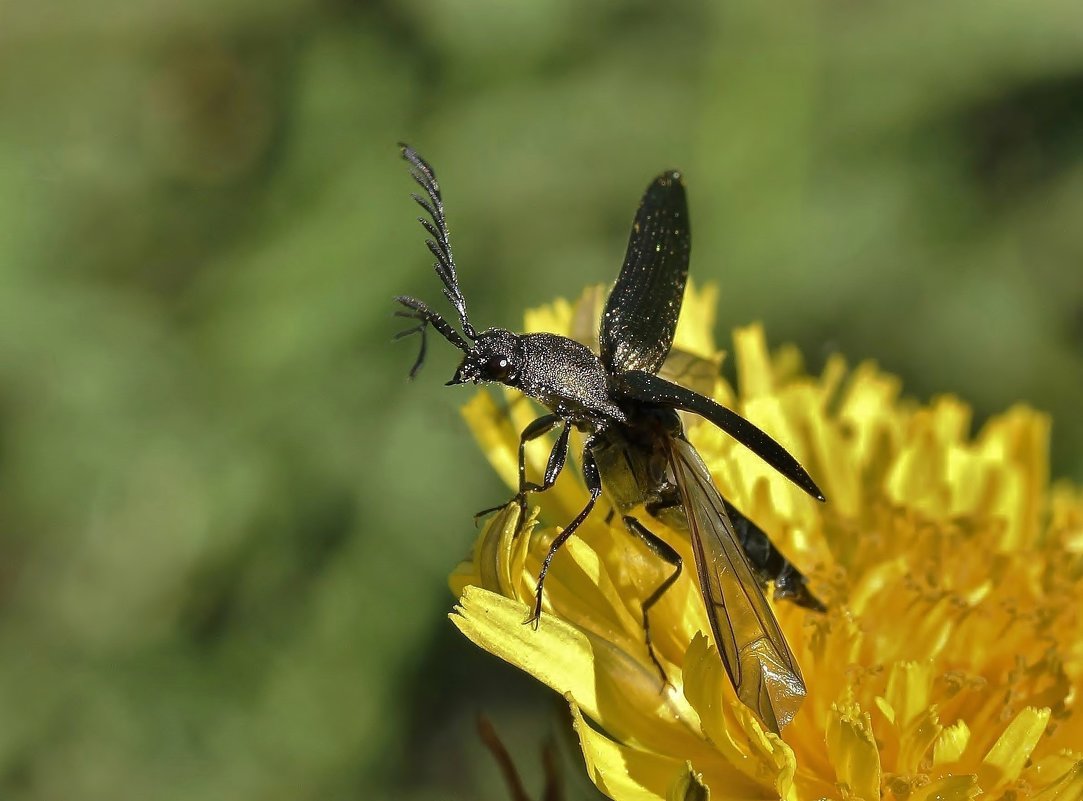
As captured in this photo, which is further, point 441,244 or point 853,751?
point 441,244

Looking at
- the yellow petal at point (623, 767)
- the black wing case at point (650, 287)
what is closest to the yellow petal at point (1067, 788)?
the yellow petal at point (623, 767)

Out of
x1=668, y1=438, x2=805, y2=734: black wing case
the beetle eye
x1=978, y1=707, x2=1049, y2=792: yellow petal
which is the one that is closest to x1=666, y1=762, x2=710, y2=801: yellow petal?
x1=668, y1=438, x2=805, y2=734: black wing case

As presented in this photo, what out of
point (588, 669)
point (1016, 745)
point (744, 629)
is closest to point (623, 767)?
point (588, 669)

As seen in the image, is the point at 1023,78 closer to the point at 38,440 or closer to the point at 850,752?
the point at 850,752

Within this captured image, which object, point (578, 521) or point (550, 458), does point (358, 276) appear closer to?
point (550, 458)

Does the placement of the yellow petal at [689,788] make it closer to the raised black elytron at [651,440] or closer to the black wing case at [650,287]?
the raised black elytron at [651,440]

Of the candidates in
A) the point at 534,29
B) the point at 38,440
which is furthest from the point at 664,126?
the point at 38,440
